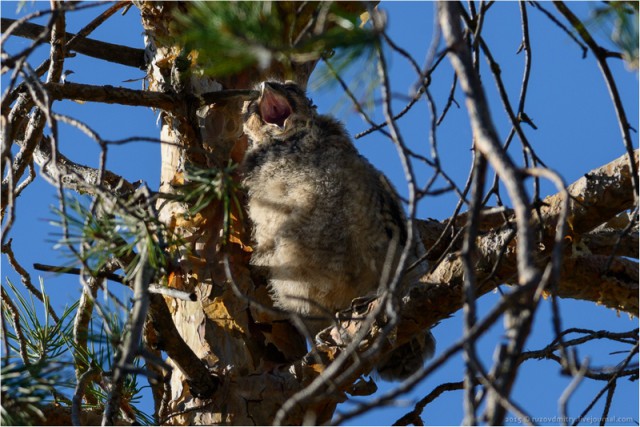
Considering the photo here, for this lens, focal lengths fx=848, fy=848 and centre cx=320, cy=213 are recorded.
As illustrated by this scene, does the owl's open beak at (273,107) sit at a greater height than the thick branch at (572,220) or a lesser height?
greater

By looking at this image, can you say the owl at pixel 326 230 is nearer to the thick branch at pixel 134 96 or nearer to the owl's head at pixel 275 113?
the owl's head at pixel 275 113

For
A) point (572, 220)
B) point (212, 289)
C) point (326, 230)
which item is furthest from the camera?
point (326, 230)

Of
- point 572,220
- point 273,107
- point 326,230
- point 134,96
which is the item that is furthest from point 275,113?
point 572,220

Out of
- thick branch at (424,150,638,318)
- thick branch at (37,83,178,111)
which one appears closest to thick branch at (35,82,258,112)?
thick branch at (37,83,178,111)

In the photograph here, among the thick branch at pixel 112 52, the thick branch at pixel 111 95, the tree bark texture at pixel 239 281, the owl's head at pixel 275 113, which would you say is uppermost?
the thick branch at pixel 112 52

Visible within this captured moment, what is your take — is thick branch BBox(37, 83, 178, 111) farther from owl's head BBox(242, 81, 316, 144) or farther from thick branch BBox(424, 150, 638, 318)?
thick branch BBox(424, 150, 638, 318)

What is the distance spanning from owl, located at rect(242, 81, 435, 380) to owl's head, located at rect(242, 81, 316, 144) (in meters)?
0.17

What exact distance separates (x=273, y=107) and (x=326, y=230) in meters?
0.74

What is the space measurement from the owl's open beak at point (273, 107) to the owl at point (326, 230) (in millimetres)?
233

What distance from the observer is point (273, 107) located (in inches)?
151

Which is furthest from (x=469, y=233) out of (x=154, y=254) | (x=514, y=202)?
(x=154, y=254)

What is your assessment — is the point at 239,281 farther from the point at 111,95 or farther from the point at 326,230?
the point at 111,95

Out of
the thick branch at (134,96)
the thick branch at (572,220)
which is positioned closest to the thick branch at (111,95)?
the thick branch at (134,96)

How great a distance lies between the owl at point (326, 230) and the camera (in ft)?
11.2
